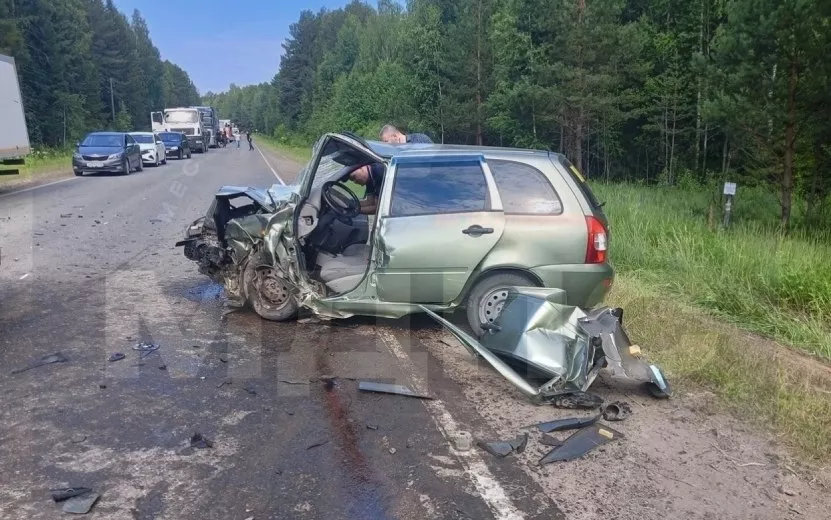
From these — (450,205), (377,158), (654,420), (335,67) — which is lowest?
(654,420)

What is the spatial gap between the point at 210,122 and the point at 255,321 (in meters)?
54.8

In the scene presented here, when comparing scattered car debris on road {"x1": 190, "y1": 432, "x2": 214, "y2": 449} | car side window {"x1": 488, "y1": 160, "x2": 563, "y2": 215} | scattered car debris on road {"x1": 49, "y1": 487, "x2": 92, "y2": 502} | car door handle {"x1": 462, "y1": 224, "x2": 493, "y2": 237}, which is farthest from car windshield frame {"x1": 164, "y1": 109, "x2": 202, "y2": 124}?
scattered car debris on road {"x1": 49, "y1": 487, "x2": 92, "y2": 502}

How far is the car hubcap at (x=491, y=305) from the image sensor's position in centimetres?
563

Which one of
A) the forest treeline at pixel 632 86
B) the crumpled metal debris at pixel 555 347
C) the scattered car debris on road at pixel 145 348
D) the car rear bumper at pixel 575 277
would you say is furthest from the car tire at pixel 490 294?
the forest treeline at pixel 632 86

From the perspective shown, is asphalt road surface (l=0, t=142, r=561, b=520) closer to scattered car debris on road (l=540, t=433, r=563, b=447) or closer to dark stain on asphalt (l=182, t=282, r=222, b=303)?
dark stain on asphalt (l=182, t=282, r=222, b=303)

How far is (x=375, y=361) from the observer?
206 inches

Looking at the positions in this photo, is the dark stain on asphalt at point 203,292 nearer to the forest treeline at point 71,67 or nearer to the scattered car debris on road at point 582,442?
the scattered car debris on road at point 582,442

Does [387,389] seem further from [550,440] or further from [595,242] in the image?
[595,242]

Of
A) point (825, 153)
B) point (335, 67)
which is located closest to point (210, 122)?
point (335, 67)

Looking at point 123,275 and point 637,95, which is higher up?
point 637,95

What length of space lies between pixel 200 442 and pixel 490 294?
274 cm

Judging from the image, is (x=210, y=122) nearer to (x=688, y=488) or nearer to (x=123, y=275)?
(x=123, y=275)

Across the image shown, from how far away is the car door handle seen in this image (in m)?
5.51

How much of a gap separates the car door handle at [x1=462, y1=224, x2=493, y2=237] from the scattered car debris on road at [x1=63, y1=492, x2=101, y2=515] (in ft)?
11.0
